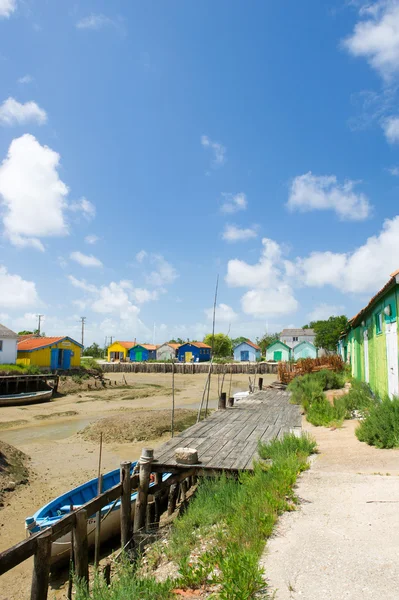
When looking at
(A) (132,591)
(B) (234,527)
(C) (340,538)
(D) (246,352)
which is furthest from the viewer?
(D) (246,352)

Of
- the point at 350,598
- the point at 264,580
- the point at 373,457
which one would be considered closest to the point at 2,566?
the point at 264,580

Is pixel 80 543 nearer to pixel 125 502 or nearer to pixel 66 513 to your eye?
pixel 125 502

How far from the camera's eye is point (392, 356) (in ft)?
36.4

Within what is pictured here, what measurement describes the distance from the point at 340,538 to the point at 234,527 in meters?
1.34

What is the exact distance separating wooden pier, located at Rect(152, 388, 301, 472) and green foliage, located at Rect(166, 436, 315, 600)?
702 mm

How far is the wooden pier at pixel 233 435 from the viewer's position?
28.3 ft

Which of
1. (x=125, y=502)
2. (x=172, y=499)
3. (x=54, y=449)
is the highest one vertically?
(x=125, y=502)

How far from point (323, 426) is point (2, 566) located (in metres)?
10.3

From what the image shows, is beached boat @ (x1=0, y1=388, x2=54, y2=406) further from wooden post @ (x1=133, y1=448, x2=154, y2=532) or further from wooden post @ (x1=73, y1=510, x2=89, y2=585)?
wooden post @ (x1=73, y1=510, x2=89, y2=585)

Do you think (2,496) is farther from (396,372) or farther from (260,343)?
(260,343)

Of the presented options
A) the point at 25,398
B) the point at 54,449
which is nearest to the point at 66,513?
the point at 54,449

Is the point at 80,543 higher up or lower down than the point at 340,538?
lower down

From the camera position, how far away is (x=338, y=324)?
68.9m

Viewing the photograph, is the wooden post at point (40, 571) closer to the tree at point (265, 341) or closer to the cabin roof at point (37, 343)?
the cabin roof at point (37, 343)
